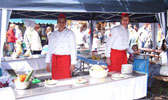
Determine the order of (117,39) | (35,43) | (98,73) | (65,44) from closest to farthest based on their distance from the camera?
(98,73)
(65,44)
(117,39)
(35,43)

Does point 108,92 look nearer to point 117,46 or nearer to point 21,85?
point 21,85

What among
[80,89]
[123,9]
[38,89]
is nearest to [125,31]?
[123,9]

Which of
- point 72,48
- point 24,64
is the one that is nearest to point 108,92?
point 72,48

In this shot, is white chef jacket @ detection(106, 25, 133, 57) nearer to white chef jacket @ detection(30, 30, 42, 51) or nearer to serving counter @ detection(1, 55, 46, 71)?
serving counter @ detection(1, 55, 46, 71)

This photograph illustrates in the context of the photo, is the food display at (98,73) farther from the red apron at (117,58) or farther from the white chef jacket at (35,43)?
the white chef jacket at (35,43)

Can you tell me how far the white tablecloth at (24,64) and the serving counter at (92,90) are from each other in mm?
2232

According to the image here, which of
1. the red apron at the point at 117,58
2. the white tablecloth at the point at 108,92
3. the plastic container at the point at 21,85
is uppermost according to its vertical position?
the red apron at the point at 117,58

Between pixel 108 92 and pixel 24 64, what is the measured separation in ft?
8.50

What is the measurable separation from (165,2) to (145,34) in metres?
5.73

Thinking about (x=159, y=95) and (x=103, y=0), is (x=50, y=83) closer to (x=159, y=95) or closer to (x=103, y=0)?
(x=103, y=0)

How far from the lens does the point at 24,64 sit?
4320 millimetres

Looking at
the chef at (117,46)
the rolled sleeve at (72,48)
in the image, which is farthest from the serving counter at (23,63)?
the chef at (117,46)

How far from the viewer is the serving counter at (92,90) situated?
1865mm

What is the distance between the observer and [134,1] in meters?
3.65
